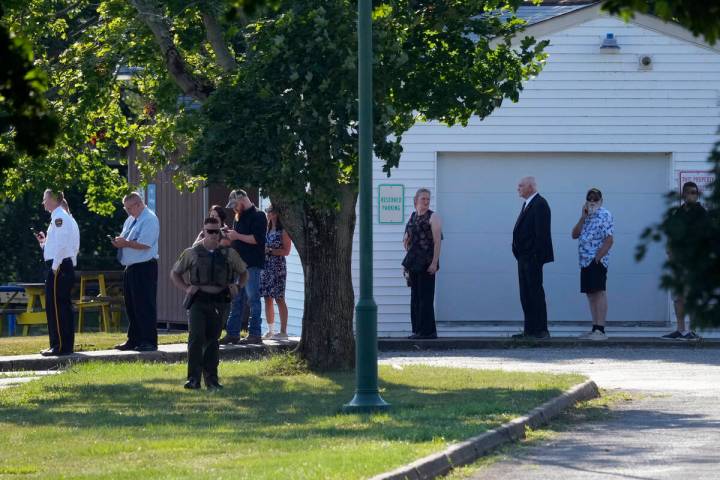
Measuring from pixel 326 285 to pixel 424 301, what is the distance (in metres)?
4.99

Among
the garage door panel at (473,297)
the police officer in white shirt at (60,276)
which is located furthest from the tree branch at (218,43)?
the garage door panel at (473,297)

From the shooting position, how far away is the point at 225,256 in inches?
566

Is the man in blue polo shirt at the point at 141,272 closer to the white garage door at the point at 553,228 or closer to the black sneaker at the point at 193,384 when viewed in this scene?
the black sneaker at the point at 193,384

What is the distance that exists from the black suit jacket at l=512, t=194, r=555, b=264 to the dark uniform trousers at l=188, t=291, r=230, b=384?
21.7 feet

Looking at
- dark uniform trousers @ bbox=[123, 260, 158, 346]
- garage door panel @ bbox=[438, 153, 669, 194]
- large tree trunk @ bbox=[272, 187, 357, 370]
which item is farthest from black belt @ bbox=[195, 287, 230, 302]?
garage door panel @ bbox=[438, 153, 669, 194]

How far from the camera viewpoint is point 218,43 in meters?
15.3

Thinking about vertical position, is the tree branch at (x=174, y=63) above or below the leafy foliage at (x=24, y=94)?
above

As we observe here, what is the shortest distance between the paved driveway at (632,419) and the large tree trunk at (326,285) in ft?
7.85

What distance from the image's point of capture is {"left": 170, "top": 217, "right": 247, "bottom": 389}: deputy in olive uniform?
46.9 feet

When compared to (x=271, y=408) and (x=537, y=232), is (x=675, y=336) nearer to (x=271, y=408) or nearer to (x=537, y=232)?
(x=537, y=232)

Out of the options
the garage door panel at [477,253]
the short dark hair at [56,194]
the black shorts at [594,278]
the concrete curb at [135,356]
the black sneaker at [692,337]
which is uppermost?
the short dark hair at [56,194]

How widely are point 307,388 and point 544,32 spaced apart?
9378mm

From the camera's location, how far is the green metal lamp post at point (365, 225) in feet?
40.0

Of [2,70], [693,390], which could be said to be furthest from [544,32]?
[2,70]
